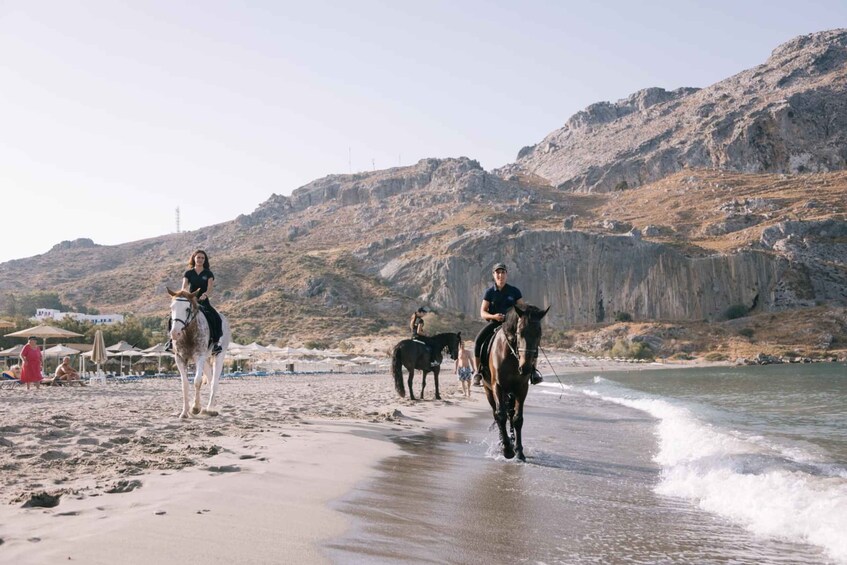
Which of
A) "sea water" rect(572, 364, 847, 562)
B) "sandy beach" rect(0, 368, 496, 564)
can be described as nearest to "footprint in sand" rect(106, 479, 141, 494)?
"sandy beach" rect(0, 368, 496, 564)

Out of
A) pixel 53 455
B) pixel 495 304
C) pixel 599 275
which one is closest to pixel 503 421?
pixel 495 304

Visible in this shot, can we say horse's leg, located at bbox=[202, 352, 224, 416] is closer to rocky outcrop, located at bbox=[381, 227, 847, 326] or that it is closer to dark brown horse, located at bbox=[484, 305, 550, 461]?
dark brown horse, located at bbox=[484, 305, 550, 461]

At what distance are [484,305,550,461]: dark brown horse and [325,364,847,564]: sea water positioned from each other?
1.77ft

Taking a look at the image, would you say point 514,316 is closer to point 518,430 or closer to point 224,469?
point 518,430

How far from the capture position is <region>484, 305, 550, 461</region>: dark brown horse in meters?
8.53

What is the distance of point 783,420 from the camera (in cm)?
1686

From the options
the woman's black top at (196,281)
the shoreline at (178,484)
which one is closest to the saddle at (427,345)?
the shoreline at (178,484)

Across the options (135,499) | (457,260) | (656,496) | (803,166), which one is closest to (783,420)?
(656,496)

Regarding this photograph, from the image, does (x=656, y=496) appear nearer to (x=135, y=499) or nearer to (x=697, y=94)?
(x=135, y=499)

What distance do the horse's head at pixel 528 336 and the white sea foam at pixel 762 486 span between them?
215cm

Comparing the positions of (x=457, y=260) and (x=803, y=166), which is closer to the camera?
(x=457, y=260)

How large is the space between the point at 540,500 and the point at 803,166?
6050 inches

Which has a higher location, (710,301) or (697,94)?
(697,94)

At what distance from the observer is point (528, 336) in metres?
8.52
